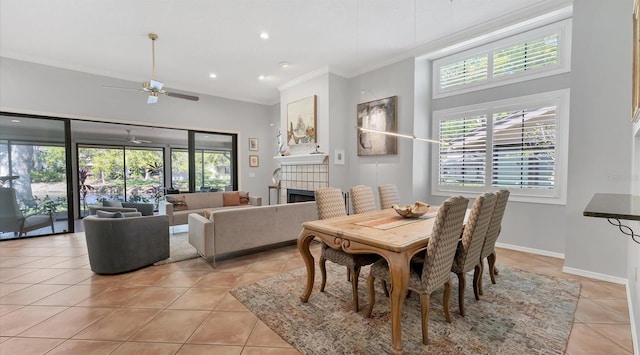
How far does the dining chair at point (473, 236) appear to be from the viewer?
2033 mm

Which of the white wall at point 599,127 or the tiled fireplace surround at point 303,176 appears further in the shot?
the tiled fireplace surround at point 303,176

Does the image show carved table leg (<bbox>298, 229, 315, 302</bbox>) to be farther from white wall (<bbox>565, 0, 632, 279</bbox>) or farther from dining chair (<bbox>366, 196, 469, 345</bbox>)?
white wall (<bbox>565, 0, 632, 279</bbox>)

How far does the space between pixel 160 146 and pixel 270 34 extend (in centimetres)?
631

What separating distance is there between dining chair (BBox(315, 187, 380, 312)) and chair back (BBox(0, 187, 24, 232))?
5348mm

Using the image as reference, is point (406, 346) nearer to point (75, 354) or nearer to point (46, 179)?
point (75, 354)

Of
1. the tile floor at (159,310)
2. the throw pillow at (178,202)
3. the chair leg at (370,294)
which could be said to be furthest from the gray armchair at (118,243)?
the chair leg at (370,294)

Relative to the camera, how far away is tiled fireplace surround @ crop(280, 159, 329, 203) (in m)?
5.35

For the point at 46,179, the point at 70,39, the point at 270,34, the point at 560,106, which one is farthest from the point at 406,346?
the point at 46,179

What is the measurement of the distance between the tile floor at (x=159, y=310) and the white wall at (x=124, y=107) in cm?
270

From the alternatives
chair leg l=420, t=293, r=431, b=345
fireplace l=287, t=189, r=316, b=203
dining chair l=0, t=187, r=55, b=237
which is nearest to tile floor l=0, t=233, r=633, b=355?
chair leg l=420, t=293, r=431, b=345

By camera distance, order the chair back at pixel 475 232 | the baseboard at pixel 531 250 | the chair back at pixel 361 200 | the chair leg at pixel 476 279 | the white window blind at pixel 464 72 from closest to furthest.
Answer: the chair back at pixel 475 232 < the chair leg at pixel 476 279 < the chair back at pixel 361 200 < the baseboard at pixel 531 250 < the white window blind at pixel 464 72

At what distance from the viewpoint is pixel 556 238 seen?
3551mm

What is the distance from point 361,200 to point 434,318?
145cm

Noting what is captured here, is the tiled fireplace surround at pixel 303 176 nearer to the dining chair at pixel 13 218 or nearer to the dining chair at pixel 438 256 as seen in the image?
the dining chair at pixel 438 256
